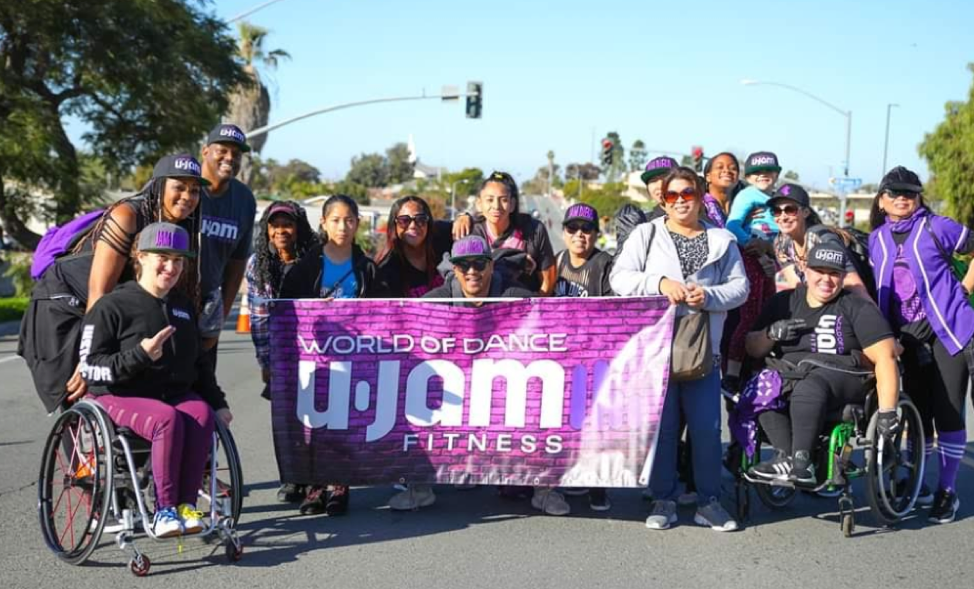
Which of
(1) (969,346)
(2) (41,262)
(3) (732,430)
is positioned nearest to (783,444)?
(3) (732,430)

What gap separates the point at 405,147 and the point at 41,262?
150939 millimetres

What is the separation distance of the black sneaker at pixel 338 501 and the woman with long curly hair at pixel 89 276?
4.60 ft

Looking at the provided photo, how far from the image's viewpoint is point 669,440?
6.00m

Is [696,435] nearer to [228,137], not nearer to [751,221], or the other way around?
[751,221]

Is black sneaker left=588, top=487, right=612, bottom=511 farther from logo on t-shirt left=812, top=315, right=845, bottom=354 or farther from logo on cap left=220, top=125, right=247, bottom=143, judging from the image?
logo on cap left=220, top=125, right=247, bottom=143

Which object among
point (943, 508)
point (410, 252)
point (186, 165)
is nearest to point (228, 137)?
point (186, 165)

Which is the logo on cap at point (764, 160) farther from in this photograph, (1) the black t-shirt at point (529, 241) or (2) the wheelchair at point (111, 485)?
(2) the wheelchair at point (111, 485)

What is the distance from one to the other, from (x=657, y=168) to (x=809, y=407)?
2.20 m

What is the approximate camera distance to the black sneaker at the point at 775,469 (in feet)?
18.6

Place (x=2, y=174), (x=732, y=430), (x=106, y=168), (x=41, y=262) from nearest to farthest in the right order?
(x=41, y=262) → (x=732, y=430) → (x=2, y=174) → (x=106, y=168)

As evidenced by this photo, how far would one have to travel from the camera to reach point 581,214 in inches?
273

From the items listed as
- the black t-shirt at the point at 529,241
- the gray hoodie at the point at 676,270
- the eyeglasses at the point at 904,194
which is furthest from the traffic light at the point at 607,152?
the gray hoodie at the point at 676,270

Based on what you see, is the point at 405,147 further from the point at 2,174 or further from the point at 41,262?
the point at 41,262

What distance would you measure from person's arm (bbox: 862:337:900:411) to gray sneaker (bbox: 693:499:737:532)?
3.41ft
